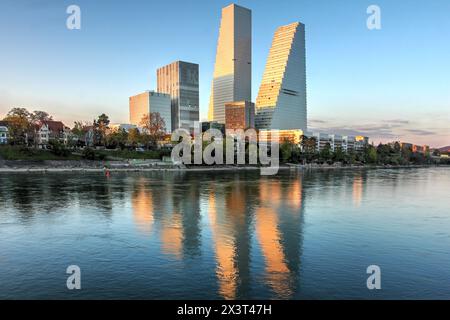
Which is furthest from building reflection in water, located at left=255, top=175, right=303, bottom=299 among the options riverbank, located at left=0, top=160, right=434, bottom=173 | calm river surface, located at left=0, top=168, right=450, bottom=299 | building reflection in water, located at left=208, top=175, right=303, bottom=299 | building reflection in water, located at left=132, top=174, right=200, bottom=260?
riverbank, located at left=0, top=160, right=434, bottom=173

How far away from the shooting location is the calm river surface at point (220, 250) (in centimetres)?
1980

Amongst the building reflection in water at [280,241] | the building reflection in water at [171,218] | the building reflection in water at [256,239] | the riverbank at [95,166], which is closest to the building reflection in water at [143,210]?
the building reflection in water at [171,218]

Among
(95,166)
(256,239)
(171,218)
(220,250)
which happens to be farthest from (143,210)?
(95,166)

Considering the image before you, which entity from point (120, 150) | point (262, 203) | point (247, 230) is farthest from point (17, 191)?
point (120, 150)

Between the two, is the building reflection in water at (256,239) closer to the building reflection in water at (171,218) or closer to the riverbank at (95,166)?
the building reflection in water at (171,218)

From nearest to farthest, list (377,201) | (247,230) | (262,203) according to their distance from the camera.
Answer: (247,230), (262,203), (377,201)

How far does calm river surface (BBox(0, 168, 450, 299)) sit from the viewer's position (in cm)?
1980

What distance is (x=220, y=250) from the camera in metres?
27.3

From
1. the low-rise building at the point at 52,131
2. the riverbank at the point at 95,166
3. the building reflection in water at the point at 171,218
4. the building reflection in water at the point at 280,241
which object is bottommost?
the building reflection in water at the point at 280,241

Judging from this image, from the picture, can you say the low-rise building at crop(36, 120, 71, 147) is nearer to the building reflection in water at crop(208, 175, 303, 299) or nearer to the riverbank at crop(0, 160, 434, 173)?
the riverbank at crop(0, 160, 434, 173)

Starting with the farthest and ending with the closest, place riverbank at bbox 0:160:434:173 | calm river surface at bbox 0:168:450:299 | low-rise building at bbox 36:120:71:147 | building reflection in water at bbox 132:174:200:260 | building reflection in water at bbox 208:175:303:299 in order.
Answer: low-rise building at bbox 36:120:71:147 < riverbank at bbox 0:160:434:173 < building reflection in water at bbox 132:174:200:260 < building reflection in water at bbox 208:175:303:299 < calm river surface at bbox 0:168:450:299
